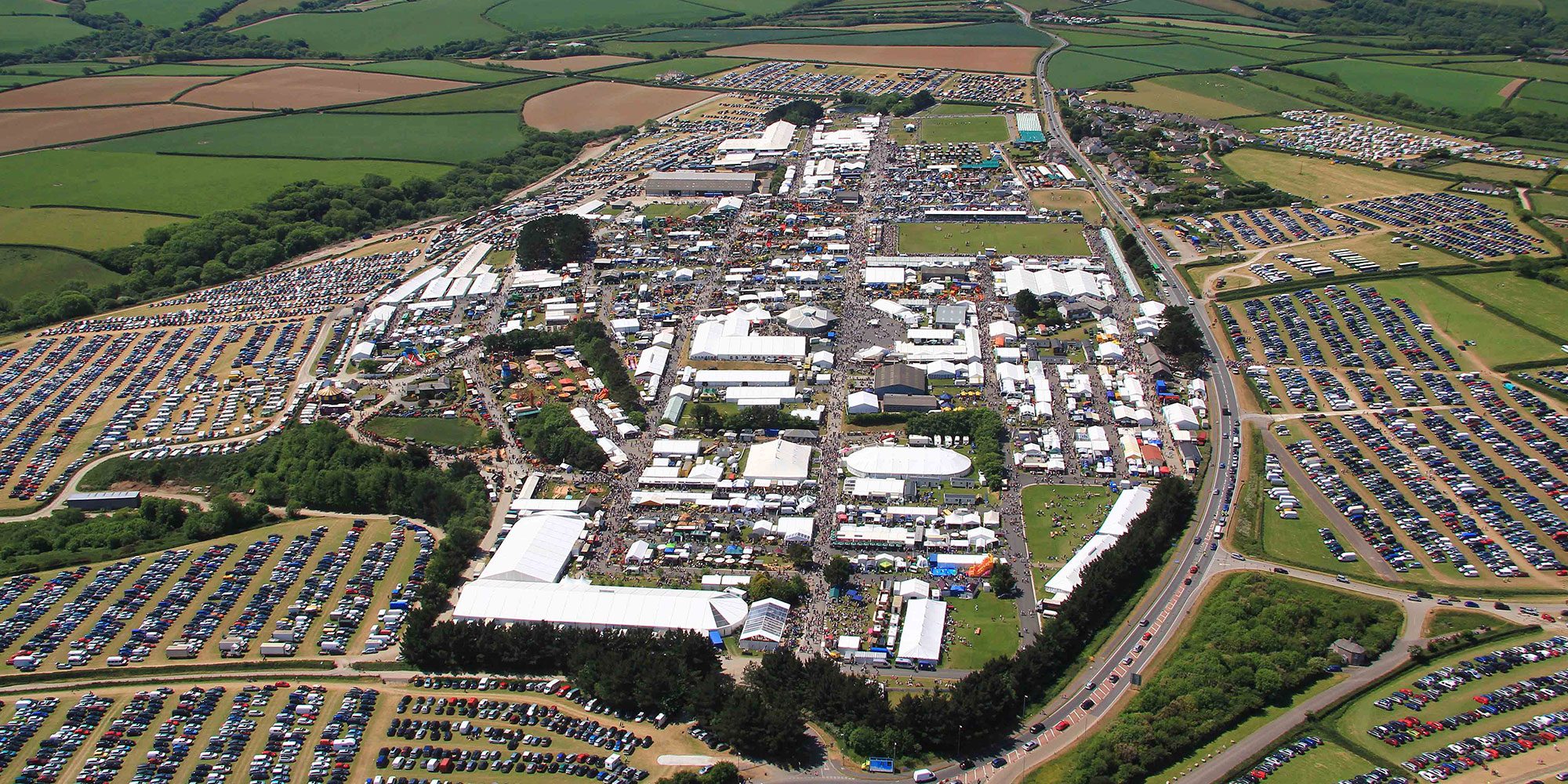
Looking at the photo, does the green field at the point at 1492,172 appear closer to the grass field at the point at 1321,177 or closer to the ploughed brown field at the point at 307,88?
the grass field at the point at 1321,177

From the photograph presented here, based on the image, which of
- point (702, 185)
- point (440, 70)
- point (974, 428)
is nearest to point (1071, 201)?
point (702, 185)

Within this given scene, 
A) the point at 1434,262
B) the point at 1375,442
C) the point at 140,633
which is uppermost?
the point at 1434,262

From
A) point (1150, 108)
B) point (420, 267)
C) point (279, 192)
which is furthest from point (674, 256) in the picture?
point (1150, 108)

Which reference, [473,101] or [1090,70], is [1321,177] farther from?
[473,101]

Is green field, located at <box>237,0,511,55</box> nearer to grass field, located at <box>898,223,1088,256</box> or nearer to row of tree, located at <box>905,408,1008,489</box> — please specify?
grass field, located at <box>898,223,1088,256</box>

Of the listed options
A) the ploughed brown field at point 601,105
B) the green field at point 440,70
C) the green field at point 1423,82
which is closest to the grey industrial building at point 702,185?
the ploughed brown field at point 601,105

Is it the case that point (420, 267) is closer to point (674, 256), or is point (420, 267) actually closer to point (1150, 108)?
point (674, 256)
